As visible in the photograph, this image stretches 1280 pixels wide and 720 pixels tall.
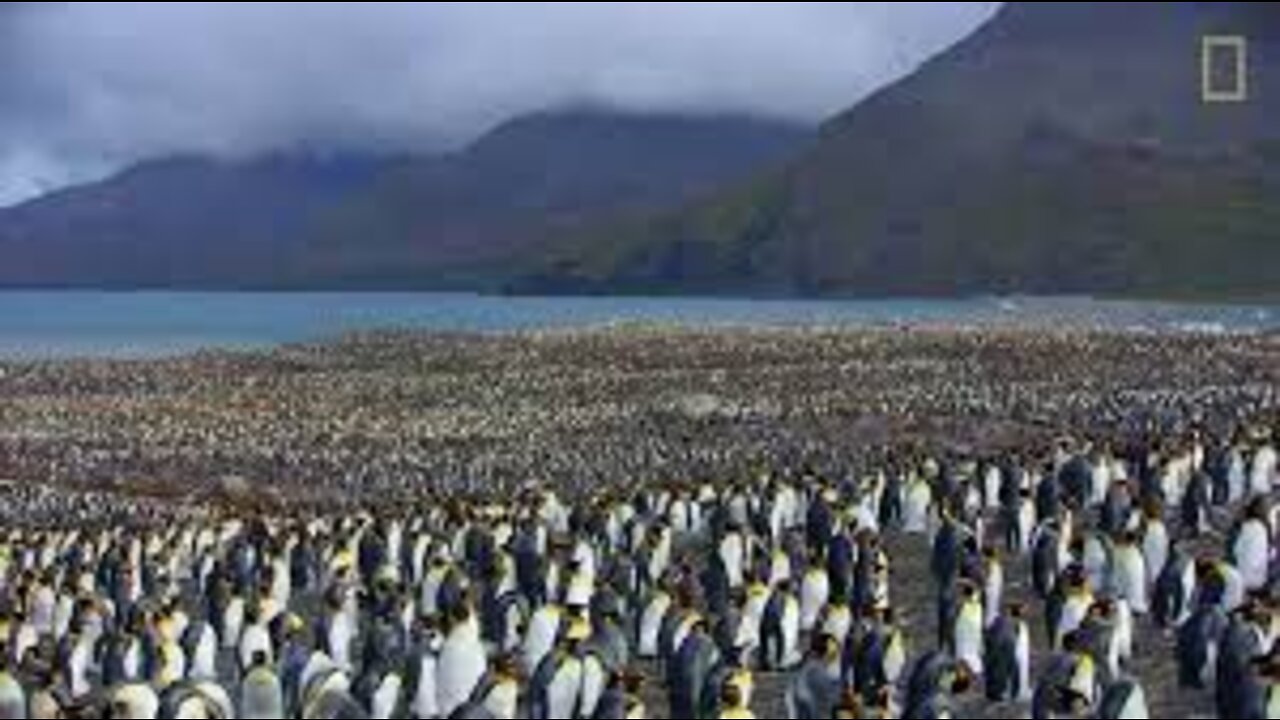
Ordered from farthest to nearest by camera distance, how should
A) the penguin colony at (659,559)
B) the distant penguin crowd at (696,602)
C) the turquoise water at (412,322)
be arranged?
the turquoise water at (412,322) < the penguin colony at (659,559) < the distant penguin crowd at (696,602)

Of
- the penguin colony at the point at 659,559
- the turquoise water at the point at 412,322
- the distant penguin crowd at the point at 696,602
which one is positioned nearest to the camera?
the distant penguin crowd at the point at 696,602

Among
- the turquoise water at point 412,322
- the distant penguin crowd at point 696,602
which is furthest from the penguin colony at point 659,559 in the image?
the turquoise water at point 412,322

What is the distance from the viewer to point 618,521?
27625 mm

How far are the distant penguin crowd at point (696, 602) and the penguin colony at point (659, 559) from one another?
0.14 ft

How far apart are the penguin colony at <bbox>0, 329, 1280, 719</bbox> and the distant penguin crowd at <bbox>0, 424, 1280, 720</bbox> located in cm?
4

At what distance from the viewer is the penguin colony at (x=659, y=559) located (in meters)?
17.4

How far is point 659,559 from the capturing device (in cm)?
2470

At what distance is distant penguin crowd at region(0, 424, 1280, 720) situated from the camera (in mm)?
16859

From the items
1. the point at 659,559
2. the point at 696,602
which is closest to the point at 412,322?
the point at 659,559

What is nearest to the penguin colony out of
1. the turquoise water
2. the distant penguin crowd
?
the distant penguin crowd

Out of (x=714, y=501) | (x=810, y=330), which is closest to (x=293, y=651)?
(x=714, y=501)

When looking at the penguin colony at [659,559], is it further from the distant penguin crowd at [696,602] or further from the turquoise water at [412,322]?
the turquoise water at [412,322]

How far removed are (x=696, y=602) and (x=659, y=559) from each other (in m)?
3.14

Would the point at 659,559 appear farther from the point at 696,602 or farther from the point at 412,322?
the point at 412,322
